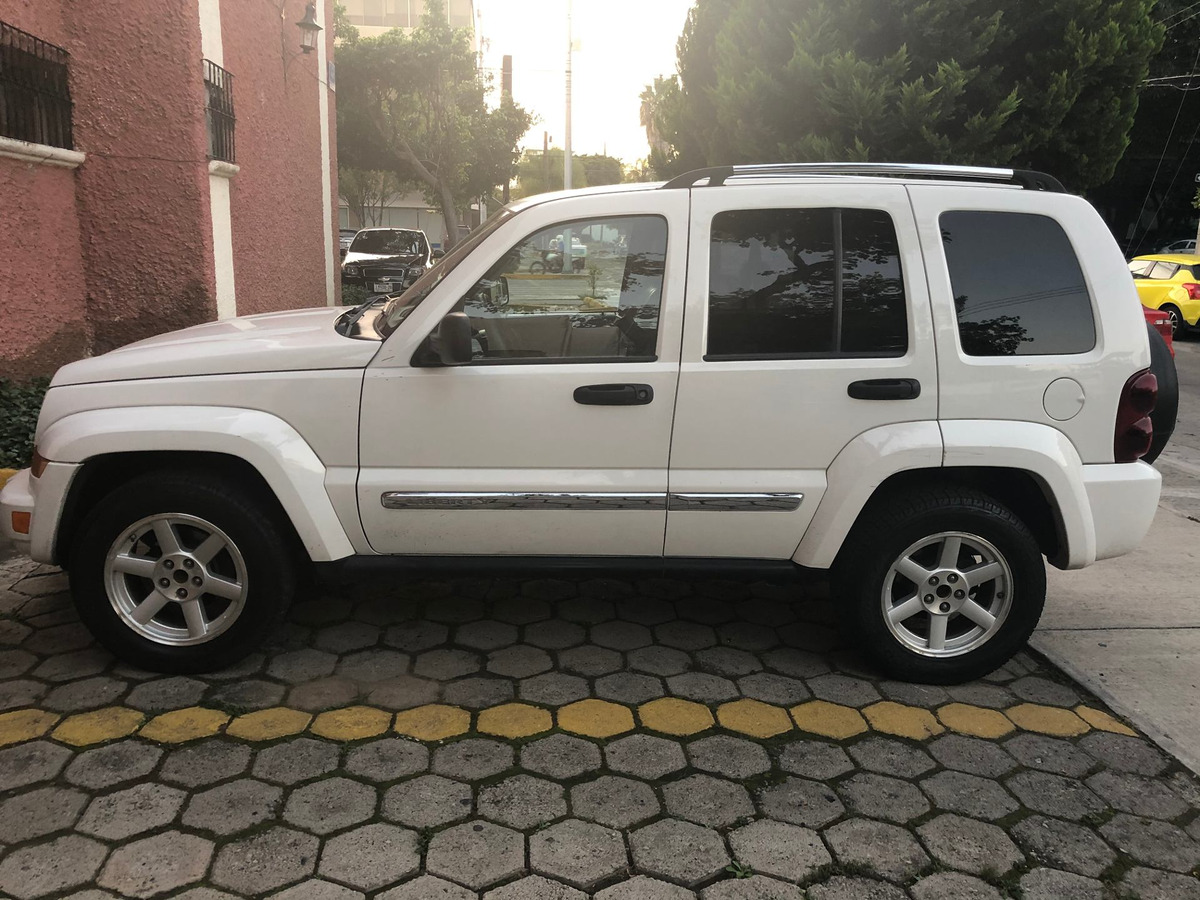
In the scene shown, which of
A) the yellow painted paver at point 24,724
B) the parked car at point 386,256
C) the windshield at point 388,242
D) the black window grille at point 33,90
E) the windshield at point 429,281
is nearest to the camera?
the yellow painted paver at point 24,724

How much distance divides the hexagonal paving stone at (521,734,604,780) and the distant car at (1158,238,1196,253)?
28369mm

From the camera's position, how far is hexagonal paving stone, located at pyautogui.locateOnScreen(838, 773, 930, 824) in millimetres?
2867

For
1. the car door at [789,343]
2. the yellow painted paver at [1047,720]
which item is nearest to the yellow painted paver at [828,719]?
the yellow painted paver at [1047,720]

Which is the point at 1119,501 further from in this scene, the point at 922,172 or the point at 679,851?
the point at 679,851

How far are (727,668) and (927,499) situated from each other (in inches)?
40.6

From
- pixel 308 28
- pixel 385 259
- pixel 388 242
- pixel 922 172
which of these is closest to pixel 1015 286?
pixel 922 172


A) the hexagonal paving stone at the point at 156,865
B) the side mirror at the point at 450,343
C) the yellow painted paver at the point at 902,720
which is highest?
the side mirror at the point at 450,343

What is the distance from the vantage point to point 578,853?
2.64 metres

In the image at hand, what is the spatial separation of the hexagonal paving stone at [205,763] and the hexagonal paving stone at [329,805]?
0.88 feet

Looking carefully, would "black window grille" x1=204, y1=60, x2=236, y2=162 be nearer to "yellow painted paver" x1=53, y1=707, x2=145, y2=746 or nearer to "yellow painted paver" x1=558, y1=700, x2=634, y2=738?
"yellow painted paver" x1=53, y1=707, x2=145, y2=746

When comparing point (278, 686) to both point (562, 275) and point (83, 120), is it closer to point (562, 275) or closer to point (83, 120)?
point (562, 275)

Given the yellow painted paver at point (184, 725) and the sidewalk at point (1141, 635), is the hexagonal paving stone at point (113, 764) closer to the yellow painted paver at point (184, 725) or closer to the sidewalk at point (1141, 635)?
the yellow painted paver at point (184, 725)

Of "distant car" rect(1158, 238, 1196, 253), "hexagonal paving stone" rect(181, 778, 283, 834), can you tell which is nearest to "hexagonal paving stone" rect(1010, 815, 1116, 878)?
"hexagonal paving stone" rect(181, 778, 283, 834)

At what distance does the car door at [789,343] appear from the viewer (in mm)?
3455
